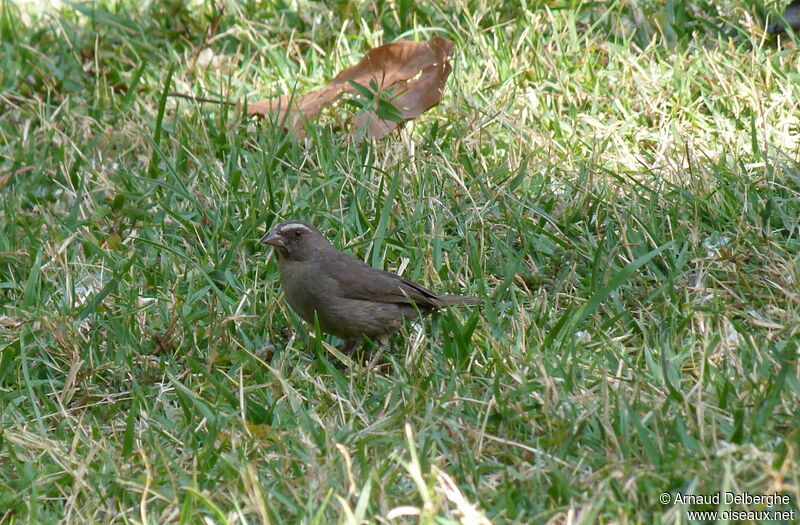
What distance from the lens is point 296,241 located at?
5.34 metres

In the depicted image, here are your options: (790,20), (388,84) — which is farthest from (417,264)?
(790,20)

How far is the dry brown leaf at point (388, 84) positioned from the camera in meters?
6.36

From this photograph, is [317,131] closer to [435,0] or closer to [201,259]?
[201,259]

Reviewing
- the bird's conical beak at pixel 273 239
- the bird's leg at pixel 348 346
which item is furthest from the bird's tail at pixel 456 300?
the bird's conical beak at pixel 273 239

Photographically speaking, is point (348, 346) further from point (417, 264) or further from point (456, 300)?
point (456, 300)

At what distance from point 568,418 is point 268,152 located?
115 inches

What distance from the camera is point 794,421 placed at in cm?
368

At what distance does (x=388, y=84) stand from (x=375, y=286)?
1.90m

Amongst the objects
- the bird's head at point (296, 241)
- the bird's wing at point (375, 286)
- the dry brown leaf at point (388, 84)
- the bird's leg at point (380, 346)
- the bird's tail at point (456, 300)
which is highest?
the dry brown leaf at point (388, 84)

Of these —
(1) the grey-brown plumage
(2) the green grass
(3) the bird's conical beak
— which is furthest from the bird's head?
(1) the grey-brown plumage

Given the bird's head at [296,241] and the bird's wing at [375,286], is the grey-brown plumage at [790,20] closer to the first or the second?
the bird's wing at [375,286]

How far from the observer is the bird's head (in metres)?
5.29

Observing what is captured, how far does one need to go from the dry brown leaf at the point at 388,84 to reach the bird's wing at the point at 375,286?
1324mm

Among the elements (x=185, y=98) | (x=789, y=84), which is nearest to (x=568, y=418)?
(x=789, y=84)
